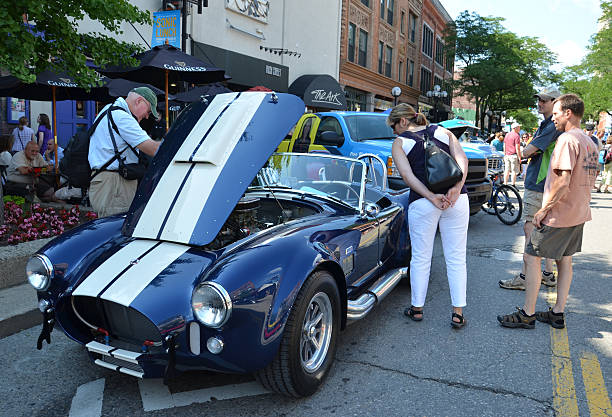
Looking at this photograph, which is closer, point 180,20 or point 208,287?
point 208,287

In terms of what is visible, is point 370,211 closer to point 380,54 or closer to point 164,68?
point 164,68

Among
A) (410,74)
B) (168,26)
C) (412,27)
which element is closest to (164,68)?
(168,26)

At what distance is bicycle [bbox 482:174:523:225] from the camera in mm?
9033

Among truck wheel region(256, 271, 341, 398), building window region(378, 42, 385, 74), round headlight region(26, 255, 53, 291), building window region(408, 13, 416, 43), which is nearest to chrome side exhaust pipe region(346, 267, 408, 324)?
truck wheel region(256, 271, 341, 398)

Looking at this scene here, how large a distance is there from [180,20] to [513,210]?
8.62m

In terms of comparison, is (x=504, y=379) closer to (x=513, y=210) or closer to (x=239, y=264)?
(x=239, y=264)

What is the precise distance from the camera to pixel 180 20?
455 inches

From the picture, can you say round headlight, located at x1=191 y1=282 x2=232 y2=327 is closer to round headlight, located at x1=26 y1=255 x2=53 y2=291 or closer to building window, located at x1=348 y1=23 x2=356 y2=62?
round headlight, located at x1=26 y1=255 x2=53 y2=291

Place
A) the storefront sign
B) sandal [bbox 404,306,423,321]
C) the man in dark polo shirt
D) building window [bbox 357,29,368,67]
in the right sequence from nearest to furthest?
sandal [bbox 404,306,423,321] → the man in dark polo shirt → the storefront sign → building window [bbox 357,29,368,67]

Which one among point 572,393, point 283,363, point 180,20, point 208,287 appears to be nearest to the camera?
point 208,287

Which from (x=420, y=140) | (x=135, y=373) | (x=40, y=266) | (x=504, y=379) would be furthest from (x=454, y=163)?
(x=40, y=266)

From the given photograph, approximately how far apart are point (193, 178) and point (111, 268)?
823 mm

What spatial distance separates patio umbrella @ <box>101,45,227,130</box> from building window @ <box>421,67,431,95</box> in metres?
34.4

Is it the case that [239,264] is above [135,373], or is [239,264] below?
above
